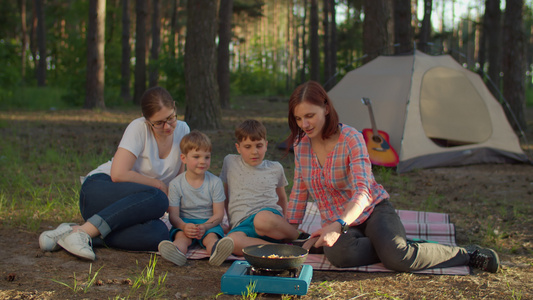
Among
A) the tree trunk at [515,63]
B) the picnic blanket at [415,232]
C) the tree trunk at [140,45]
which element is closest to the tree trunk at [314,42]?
the tree trunk at [140,45]

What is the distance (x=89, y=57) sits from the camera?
12938mm

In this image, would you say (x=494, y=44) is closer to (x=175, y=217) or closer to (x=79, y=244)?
(x=175, y=217)

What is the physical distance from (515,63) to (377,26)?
3543 mm

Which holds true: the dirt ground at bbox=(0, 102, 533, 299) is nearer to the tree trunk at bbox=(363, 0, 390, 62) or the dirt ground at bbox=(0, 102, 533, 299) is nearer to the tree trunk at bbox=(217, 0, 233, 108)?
the tree trunk at bbox=(363, 0, 390, 62)

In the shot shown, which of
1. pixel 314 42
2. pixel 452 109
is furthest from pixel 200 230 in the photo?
pixel 314 42

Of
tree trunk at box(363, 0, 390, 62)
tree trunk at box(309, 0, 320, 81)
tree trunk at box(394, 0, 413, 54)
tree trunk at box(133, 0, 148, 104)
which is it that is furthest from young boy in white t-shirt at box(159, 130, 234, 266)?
tree trunk at box(309, 0, 320, 81)

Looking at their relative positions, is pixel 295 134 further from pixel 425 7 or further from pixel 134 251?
pixel 425 7

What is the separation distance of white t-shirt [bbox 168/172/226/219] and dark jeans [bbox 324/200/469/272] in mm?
879

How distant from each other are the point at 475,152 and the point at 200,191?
487 cm

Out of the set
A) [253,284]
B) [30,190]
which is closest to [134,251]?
[253,284]

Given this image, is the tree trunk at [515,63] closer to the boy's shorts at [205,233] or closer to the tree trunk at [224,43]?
the tree trunk at [224,43]

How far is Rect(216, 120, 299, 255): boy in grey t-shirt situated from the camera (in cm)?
344

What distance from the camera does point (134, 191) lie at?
350 centimetres

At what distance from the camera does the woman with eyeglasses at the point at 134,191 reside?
11.1 feet
